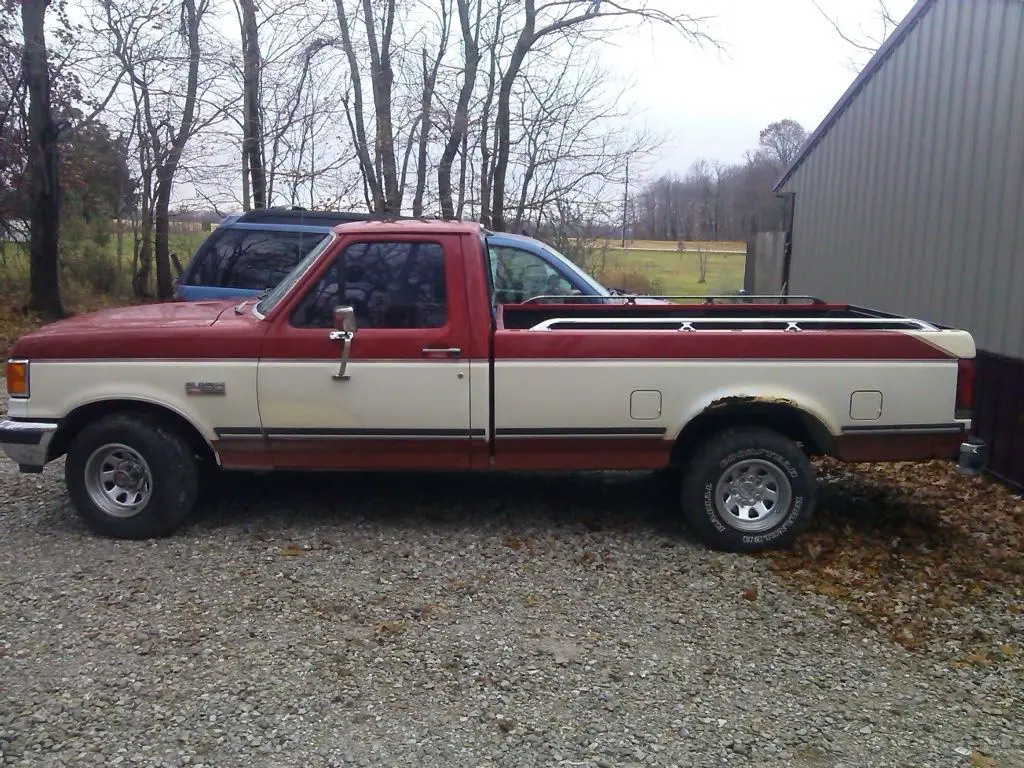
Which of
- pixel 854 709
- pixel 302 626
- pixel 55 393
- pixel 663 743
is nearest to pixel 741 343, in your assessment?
pixel 854 709

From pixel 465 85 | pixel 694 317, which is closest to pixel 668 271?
pixel 465 85

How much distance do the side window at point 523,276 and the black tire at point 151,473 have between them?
3233mm

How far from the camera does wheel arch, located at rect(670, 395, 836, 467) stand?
210 inches

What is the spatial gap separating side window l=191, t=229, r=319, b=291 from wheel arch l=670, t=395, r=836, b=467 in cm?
500

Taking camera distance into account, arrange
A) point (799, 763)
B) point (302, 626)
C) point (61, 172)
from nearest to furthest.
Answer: point (799, 763), point (302, 626), point (61, 172)

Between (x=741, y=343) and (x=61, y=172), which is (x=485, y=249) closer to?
(x=741, y=343)

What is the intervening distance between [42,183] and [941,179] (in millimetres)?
14719

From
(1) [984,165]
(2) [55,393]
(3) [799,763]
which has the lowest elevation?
(3) [799,763]

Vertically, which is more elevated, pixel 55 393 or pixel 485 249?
pixel 485 249

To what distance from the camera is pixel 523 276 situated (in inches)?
319

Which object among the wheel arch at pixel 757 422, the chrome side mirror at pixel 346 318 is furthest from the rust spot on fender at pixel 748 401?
the chrome side mirror at pixel 346 318

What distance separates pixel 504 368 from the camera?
5320mm

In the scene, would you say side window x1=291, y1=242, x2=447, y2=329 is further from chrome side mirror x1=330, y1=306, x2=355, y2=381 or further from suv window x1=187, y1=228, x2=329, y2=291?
suv window x1=187, y1=228, x2=329, y2=291

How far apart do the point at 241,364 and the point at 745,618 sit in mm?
3136
